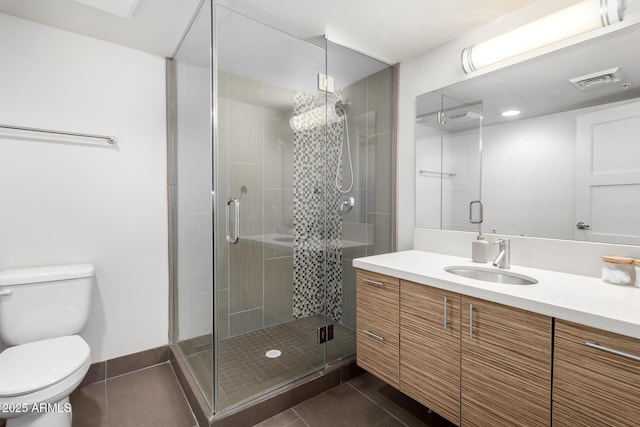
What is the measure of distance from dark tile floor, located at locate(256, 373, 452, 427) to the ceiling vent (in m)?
1.90

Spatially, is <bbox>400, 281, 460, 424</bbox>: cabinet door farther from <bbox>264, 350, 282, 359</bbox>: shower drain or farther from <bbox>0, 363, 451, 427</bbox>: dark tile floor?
<bbox>264, 350, 282, 359</bbox>: shower drain

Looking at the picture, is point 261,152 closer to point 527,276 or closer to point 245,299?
point 245,299

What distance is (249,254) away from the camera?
1975 mm

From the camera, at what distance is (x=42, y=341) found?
64.4 inches

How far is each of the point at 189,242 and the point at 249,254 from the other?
44cm

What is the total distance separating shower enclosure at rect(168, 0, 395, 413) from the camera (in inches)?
66.1

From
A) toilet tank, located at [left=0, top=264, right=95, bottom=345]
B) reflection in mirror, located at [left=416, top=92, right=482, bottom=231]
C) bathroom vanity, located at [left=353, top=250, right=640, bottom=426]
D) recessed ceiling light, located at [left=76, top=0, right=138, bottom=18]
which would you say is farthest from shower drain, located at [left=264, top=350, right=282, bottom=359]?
recessed ceiling light, located at [left=76, top=0, right=138, bottom=18]

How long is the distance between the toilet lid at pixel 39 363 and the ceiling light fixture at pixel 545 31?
2.72 metres

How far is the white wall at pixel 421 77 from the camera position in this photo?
1.66 metres

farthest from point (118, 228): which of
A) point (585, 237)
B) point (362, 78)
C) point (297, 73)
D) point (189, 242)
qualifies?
point (585, 237)

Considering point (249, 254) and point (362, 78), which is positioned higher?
point (362, 78)

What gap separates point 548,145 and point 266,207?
5.40ft

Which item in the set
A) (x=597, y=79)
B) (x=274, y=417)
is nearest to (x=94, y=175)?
(x=274, y=417)

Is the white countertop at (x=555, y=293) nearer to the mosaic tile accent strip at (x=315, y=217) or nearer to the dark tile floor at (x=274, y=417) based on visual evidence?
the mosaic tile accent strip at (x=315, y=217)
